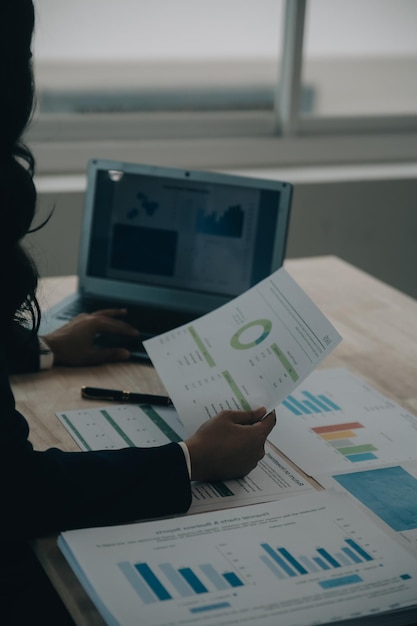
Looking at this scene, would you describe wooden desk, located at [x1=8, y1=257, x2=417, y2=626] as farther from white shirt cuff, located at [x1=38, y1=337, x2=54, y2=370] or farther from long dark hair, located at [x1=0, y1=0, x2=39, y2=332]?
long dark hair, located at [x1=0, y1=0, x2=39, y2=332]

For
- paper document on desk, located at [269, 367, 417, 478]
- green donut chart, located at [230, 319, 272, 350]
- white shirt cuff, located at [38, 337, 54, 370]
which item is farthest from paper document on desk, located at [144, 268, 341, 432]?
white shirt cuff, located at [38, 337, 54, 370]

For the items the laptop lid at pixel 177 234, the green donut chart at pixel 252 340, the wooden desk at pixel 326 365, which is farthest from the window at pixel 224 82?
the green donut chart at pixel 252 340

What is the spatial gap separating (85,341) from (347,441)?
1.71ft

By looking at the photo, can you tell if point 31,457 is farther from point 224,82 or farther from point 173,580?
point 224,82

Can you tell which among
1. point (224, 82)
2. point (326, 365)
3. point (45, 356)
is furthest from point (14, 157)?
point (224, 82)

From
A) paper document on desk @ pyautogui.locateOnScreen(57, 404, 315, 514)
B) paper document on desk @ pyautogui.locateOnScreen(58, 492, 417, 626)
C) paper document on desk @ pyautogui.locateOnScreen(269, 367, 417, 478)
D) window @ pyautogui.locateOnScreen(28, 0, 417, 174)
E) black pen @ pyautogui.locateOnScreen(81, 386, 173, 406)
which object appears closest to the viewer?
paper document on desk @ pyautogui.locateOnScreen(58, 492, 417, 626)

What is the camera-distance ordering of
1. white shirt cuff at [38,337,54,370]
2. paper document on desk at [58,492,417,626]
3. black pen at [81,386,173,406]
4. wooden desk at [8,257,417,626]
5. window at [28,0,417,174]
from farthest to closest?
window at [28,0,417,174] < white shirt cuff at [38,337,54,370] < black pen at [81,386,173,406] < wooden desk at [8,257,417,626] < paper document on desk at [58,492,417,626]

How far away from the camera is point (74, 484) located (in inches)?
46.3

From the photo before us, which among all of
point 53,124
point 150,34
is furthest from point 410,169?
point 53,124

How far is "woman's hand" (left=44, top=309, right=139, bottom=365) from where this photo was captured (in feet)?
5.50

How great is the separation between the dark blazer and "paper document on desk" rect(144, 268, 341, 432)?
0.17 m

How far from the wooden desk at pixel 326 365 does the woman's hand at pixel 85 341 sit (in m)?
0.02

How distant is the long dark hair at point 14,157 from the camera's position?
1126mm

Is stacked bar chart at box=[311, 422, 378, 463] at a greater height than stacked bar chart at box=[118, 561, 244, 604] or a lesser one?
greater
